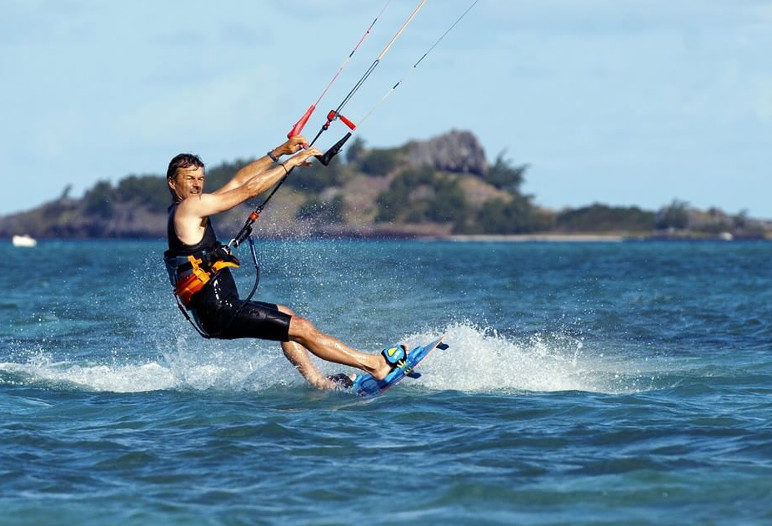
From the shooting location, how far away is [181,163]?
32.1 ft

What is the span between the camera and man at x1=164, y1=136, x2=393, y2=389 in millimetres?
9477

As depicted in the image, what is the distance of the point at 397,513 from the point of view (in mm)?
6621

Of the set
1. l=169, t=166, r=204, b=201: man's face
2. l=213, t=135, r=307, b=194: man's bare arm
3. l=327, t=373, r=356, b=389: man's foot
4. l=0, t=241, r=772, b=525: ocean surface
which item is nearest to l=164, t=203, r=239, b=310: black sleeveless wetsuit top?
l=169, t=166, r=204, b=201: man's face

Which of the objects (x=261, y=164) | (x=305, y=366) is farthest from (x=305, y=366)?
(x=261, y=164)

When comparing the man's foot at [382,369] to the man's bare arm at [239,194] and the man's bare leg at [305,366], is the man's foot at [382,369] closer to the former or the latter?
the man's bare leg at [305,366]

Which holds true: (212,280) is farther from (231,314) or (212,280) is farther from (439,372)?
(439,372)

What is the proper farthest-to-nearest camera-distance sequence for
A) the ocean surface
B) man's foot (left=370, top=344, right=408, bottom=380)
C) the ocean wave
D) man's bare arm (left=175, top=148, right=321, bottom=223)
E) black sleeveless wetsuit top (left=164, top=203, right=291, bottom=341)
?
the ocean wave → man's foot (left=370, top=344, right=408, bottom=380) → black sleeveless wetsuit top (left=164, top=203, right=291, bottom=341) → man's bare arm (left=175, top=148, right=321, bottom=223) → the ocean surface

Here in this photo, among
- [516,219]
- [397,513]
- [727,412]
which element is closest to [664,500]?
[397,513]

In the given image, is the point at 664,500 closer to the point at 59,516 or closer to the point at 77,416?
the point at 59,516

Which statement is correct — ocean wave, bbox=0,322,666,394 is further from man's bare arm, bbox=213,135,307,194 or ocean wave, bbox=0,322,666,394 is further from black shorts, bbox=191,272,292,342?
man's bare arm, bbox=213,135,307,194

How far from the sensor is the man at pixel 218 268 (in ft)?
31.1

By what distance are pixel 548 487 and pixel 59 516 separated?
290 cm

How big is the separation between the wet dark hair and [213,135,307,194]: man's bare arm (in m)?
0.31

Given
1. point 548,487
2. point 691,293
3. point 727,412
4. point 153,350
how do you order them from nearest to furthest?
point 548,487
point 727,412
point 153,350
point 691,293
